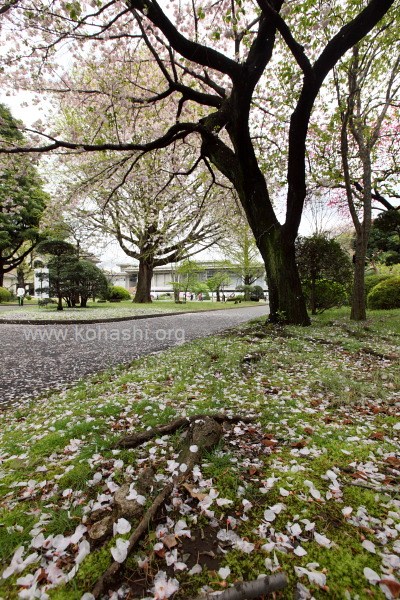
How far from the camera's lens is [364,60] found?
9055mm

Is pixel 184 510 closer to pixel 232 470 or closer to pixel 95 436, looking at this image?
pixel 232 470

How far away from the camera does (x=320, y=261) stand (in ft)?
37.2

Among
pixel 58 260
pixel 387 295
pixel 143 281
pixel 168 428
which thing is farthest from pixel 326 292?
pixel 143 281

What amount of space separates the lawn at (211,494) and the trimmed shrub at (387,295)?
41.9ft

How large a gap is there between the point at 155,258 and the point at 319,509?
82.2 ft

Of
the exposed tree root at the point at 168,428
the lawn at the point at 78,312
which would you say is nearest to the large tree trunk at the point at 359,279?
the exposed tree root at the point at 168,428

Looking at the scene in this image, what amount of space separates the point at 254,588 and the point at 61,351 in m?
6.87

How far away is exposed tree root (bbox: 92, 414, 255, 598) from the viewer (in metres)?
1.35

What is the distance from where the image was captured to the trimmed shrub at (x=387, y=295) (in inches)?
564

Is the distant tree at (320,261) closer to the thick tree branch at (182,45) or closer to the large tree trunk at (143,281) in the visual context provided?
the thick tree branch at (182,45)

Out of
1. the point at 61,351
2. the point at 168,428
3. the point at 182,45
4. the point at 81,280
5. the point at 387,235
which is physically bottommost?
the point at 61,351

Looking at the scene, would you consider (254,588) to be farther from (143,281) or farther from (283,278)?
(143,281)

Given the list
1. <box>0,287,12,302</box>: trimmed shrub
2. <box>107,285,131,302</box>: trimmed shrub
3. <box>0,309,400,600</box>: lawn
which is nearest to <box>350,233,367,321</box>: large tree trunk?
<box>0,309,400,600</box>: lawn

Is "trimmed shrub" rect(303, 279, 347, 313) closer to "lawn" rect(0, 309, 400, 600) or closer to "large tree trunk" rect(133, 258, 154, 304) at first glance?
"lawn" rect(0, 309, 400, 600)
